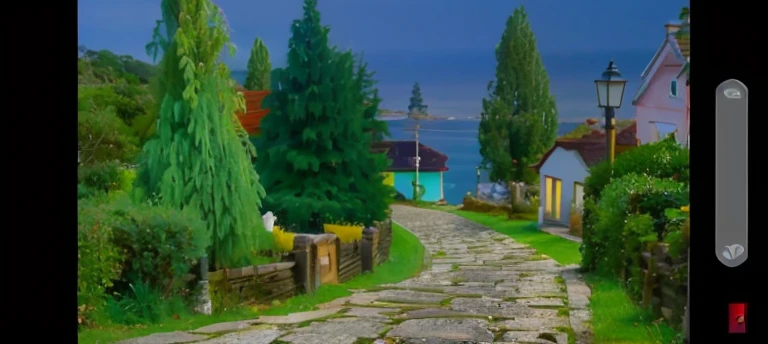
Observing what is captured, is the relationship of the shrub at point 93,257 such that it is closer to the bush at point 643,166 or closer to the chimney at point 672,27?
the bush at point 643,166

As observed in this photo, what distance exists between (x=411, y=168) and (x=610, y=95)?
0.60 m

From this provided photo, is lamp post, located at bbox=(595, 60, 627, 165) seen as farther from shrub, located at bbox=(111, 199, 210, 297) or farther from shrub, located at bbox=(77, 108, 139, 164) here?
shrub, located at bbox=(77, 108, 139, 164)

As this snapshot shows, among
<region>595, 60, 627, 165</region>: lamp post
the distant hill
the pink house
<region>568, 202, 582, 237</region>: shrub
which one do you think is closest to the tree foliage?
the distant hill

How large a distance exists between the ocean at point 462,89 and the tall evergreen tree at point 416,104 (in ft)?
0.05

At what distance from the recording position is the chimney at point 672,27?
2557 mm

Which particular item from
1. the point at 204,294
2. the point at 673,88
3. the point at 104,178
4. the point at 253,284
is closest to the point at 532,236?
the point at 673,88

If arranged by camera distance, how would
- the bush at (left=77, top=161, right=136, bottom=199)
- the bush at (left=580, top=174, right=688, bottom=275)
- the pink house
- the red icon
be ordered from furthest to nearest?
1. the bush at (left=77, top=161, right=136, bottom=199)
2. the bush at (left=580, top=174, right=688, bottom=275)
3. the pink house
4. the red icon

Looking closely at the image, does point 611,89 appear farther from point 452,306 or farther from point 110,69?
point 110,69

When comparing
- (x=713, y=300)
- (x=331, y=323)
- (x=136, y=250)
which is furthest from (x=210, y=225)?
(x=713, y=300)

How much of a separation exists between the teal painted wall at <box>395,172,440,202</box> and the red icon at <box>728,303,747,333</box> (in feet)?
2.97

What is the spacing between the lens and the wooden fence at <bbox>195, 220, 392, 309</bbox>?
285 centimetres

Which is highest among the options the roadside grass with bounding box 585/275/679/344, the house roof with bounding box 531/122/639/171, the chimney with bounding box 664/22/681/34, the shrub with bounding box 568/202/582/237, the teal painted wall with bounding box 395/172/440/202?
the chimney with bounding box 664/22/681/34

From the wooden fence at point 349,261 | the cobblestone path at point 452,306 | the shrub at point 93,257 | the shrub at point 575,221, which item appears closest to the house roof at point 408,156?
the cobblestone path at point 452,306

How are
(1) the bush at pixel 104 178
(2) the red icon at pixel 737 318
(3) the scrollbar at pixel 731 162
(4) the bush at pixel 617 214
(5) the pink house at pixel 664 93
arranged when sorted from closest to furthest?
1. (3) the scrollbar at pixel 731 162
2. (2) the red icon at pixel 737 318
3. (5) the pink house at pixel 664 93
4. (4) the bush at pixel 617 214
5. (1) the bush at pixel 104 178
